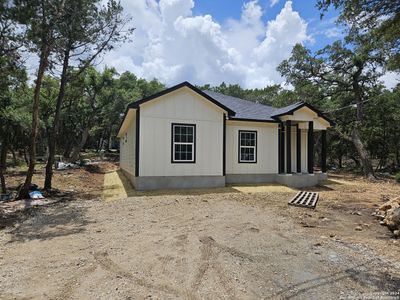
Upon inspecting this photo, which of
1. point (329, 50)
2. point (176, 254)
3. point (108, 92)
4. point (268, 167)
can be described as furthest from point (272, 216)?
point (108, 92)

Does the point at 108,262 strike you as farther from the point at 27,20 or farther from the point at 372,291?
the point at 27,20

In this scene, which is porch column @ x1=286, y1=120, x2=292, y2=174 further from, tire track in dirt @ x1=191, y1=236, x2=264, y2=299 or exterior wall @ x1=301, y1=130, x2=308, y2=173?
tire track in dirt @ x1=191, y1=236, x2=264, y2=299

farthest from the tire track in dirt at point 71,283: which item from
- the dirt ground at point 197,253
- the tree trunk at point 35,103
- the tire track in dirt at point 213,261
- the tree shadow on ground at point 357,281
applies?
the tree trunk at point 35,103

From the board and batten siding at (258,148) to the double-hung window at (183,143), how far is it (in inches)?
89.0

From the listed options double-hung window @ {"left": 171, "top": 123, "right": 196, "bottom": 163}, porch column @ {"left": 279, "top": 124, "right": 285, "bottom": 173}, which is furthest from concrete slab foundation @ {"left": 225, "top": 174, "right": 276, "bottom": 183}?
double-hung window @ {"left": 171, "top": 123, "right": 196, "bottom": 163}

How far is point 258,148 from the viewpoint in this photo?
13.9m

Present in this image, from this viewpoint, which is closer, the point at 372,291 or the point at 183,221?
the point at 372,291

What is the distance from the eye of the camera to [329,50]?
64.0 feet

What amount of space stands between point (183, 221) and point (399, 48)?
22.8 feet

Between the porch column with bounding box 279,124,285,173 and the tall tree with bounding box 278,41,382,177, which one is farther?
the tall tree with bounding box 278,41,382,177

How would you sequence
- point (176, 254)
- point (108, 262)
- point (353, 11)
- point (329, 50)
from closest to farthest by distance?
point (108, 262) < point (176, 254) < point (353, 11) < point (329, 50)

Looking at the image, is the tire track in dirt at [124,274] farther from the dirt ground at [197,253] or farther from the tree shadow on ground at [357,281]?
the tree shadow on ground at [357,281]

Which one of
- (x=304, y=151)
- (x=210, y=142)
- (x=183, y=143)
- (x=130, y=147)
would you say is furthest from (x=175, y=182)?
(x=304, y=151)

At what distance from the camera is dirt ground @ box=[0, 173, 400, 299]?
3.49 meters
